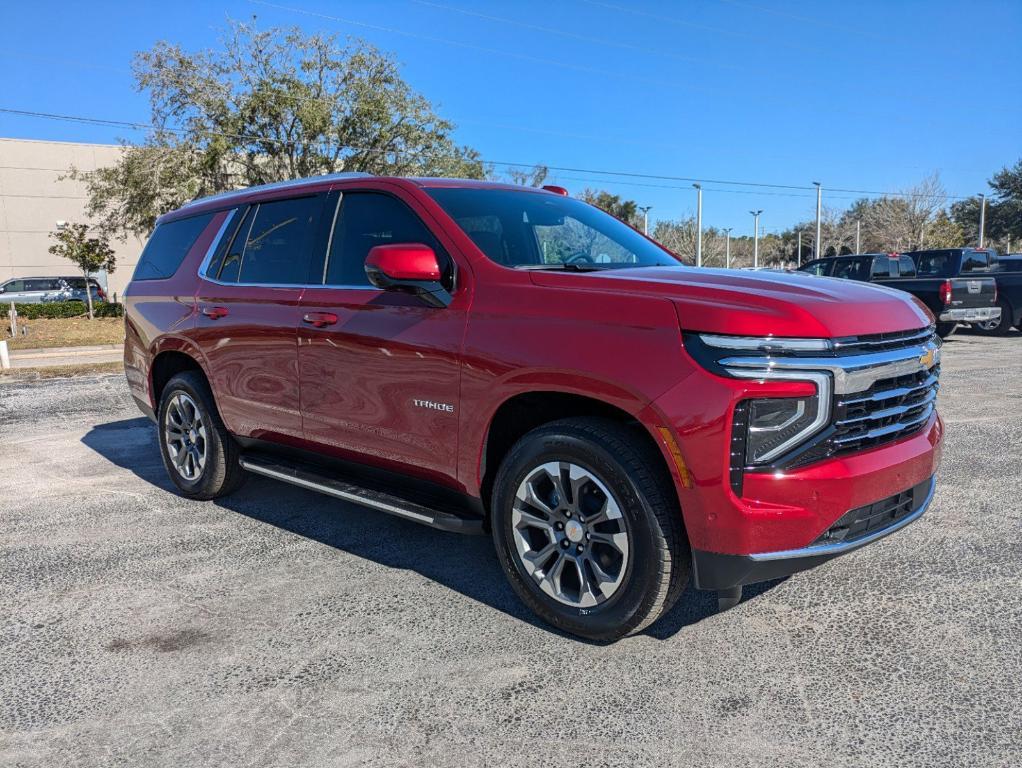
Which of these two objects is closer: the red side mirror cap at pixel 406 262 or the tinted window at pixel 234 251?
the red side mirror cap at pixel 406 262

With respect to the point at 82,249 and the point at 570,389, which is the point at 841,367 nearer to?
the point at 570,389

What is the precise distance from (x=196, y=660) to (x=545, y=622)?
1427mm

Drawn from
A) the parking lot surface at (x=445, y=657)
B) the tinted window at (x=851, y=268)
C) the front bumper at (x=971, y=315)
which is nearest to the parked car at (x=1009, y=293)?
the front bumper at (x=971, y=315)

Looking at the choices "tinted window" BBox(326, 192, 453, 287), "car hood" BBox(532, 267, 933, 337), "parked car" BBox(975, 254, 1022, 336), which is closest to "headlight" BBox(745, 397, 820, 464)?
"car hood" BBox(532, 267, 933, 337)

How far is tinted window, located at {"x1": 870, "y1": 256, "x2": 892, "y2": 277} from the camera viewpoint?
1543 cm

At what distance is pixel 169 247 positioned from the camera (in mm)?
5676

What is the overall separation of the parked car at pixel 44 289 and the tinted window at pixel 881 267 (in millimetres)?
29780

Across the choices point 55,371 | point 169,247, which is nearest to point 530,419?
point 169,247

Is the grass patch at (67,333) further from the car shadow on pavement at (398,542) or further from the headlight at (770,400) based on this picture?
the headlight at (770,400)

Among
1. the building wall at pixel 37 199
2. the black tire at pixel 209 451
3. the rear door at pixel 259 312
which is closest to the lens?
the rear door at pixel 259 312

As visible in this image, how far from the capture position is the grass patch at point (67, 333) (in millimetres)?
18844

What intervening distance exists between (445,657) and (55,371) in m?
12.9

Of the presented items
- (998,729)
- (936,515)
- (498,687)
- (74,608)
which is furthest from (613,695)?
(936,515)

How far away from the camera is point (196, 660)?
314 cm
